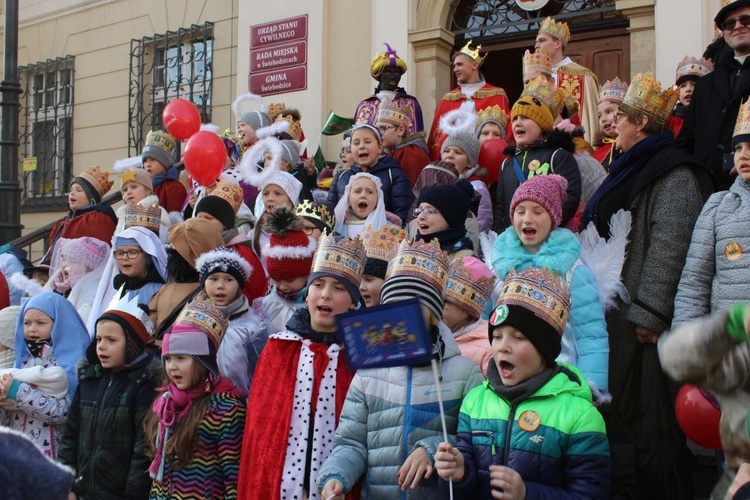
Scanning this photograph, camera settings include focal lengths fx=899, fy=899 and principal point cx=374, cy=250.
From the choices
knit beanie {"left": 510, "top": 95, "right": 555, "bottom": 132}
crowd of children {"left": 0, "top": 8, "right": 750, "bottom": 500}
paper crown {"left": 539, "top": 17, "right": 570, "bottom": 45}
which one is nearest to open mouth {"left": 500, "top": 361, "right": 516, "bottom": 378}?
crowd of children {"left": 0, "top": 8, "right": 750, "bottom": 500}

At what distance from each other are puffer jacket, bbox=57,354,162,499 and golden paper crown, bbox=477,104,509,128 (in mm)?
4226

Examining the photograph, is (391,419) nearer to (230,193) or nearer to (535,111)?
(535,111)

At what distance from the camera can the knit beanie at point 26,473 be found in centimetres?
164

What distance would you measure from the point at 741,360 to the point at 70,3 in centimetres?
1554

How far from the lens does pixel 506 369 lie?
369cm

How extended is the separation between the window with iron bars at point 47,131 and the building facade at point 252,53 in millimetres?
26

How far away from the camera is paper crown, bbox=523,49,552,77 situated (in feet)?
26.7

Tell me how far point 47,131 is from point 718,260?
14738 millimetres

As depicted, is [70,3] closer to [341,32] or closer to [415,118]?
[341,32]

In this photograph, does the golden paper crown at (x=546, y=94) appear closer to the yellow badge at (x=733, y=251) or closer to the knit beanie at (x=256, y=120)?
the yellow badge at (x=733, y=251)

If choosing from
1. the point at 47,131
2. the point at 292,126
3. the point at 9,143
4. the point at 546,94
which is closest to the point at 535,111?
the point at 546,94

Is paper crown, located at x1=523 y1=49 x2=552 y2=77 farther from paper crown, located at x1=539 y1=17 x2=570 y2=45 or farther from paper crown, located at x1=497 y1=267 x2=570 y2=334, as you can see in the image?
paper crown, located at x1=497 y1=267 x2=570 y2=334

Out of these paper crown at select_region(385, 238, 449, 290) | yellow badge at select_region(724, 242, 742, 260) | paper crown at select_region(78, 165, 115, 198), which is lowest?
paper crown at select_region(385, 238, 449, 290)

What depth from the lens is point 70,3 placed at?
15742 millimetres
